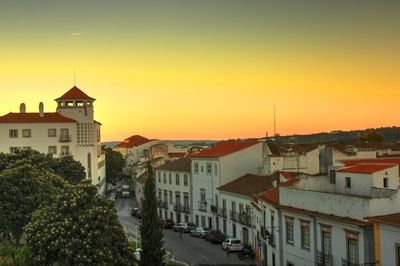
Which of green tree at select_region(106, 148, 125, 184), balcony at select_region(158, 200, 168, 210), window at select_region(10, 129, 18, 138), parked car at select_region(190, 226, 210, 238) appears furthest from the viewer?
green tree at select_region(106, 148, 125, 184)

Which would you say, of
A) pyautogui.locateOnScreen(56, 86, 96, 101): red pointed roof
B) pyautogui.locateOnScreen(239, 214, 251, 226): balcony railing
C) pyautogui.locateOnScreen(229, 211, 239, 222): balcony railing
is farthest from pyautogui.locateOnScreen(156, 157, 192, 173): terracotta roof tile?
pyautogui.locateOnScreen(239, 214, 251, 226): balcony railing

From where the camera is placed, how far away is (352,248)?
28.7 metres

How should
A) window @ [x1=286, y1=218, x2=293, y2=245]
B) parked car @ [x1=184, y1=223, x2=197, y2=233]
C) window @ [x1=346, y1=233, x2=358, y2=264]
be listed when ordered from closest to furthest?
window @ [x1=346, y1=233, x2=358, y2=264] → window @ [x1=286, y1=218, x2=293, y2=245] → parked car @ [x1=184, y1=223, x2=197, y2=233]

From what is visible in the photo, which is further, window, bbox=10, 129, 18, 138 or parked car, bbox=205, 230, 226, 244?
window, bbox=10, 129, 18, 138

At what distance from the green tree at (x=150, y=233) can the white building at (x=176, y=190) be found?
34.6 metres

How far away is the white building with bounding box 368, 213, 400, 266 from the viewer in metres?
25.2

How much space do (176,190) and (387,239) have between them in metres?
51.9

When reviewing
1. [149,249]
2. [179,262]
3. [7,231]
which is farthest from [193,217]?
[149,249]

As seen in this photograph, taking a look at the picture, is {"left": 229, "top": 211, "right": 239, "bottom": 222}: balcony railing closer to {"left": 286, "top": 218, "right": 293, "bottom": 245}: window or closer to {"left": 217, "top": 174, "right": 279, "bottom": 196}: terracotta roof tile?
{"left": 217, "top": 174, "right": 279, "bottom": 196}: terracotta roof tile

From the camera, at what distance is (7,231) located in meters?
45.4

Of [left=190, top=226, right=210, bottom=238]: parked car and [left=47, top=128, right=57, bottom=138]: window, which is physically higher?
[left=47, top=128, right=57, bottom=138]: window

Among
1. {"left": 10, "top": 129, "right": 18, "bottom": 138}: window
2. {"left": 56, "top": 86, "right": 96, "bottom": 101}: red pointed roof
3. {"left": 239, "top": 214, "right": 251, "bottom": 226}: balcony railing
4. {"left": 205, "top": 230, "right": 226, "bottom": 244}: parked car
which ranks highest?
→ {"left": 56, "top": 86, "right": 96, "bottom": 101}: red pointed roof

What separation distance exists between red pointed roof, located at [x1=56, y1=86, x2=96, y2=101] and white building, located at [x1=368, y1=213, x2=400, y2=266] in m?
69.0

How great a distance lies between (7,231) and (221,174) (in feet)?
84.9
